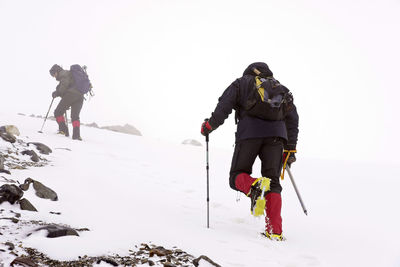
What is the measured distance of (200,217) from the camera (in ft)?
15.1

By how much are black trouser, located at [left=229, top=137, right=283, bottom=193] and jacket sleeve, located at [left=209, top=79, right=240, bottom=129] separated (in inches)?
17.3

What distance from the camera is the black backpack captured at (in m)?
4.24

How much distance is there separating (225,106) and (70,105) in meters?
9.18

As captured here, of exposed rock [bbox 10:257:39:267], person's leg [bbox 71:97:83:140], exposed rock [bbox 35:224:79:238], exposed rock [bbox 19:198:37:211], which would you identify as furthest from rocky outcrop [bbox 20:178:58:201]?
person's leg [bbox 71:97:83:140]

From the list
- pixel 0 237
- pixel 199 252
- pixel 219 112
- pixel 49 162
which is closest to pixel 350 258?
pixel 199 252

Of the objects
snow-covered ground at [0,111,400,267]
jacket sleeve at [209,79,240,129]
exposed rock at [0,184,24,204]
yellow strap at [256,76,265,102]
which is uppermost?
yellow strap at [256,76,265,102]

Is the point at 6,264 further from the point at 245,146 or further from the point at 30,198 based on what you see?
the point at 245,146

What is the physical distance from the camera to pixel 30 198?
11.3ft

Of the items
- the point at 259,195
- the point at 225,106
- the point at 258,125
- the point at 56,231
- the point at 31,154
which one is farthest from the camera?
the point at 31,154

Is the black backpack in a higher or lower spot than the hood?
lower

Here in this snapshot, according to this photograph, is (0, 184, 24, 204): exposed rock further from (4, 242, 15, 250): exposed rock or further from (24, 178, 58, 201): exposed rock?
(4, 242, 15, 250): exposed rock

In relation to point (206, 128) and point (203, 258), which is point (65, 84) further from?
point (203, 258)

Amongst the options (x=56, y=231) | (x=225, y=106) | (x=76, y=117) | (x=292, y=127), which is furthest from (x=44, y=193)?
(x=76, y=117)

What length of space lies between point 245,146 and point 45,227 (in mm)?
2721
